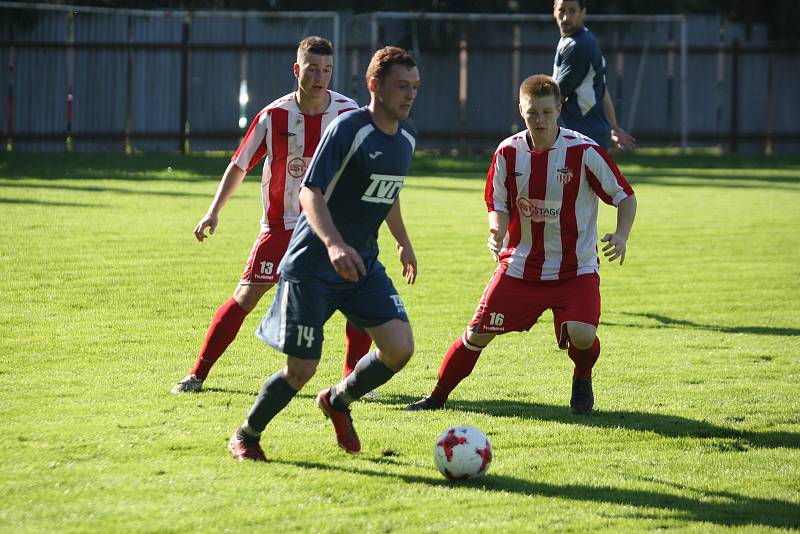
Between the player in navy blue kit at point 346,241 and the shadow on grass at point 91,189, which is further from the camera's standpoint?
the shadow on grass at point 91,189

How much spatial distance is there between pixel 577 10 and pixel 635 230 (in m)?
5.85

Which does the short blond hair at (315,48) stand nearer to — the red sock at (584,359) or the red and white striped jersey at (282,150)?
the red and white striped jersey at (282,150)

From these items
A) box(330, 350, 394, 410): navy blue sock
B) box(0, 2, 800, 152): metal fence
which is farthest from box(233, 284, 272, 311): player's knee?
box(0, 2, 800, 152): metal fence

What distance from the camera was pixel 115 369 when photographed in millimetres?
7305

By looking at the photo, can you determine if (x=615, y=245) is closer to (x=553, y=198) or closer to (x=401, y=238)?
(x=553, y=198)

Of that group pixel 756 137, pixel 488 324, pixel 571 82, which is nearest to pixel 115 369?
pixel 488 324

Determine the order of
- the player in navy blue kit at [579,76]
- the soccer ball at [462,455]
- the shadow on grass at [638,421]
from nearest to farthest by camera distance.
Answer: the soccer ball at [462,455] → the shadow on grass at [638,421] → the player in navy blue kit at [579,76]

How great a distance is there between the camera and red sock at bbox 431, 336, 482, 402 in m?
6.60

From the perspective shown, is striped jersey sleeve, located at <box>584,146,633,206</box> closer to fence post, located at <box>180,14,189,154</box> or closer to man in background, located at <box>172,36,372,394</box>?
man in background, located at <box>172,36,372,394</box>

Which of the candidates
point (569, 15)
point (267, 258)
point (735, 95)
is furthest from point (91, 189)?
point (735, 95)

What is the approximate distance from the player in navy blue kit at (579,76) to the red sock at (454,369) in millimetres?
3223

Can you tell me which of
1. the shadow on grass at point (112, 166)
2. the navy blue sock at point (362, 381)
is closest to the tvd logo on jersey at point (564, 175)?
the navy blue sock at point (362, 381)

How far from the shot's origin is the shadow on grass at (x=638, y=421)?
603 cm

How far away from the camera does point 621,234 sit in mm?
6289
